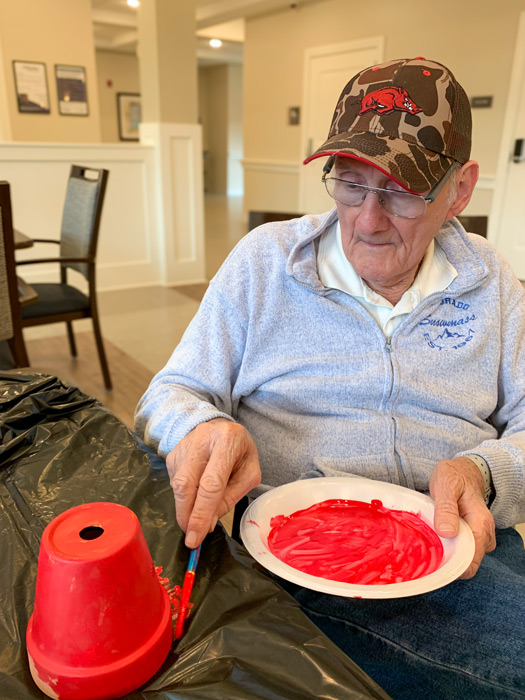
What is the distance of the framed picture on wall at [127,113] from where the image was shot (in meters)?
10.6

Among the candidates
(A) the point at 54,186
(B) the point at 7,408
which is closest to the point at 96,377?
(A) the point at 54,186

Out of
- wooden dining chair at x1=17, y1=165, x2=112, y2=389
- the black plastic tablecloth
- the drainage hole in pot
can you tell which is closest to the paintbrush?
the black plastic tablecloth

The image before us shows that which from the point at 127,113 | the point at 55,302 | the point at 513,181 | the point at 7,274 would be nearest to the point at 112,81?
the point at 127,113

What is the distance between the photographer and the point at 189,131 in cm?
455

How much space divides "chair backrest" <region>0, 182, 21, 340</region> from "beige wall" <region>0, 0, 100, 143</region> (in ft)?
13.9

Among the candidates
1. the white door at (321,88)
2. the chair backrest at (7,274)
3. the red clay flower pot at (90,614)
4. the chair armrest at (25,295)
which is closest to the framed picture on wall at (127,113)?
the white door at (321,88)

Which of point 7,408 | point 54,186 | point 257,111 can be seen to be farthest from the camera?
point 257,111

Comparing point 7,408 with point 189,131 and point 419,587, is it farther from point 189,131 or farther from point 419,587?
point 189,131

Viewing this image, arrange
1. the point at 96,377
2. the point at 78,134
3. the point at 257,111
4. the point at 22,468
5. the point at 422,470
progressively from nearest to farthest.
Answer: the point at 22,468
the point at 422,470
the point at 96,377
the point at 78,134
the point at 257,111

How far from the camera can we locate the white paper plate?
2.04 ft

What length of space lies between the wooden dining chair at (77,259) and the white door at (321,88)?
3525 mm

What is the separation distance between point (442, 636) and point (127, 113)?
→ 1154 centimetres

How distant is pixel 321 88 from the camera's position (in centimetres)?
643

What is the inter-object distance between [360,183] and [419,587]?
2.12 ft
